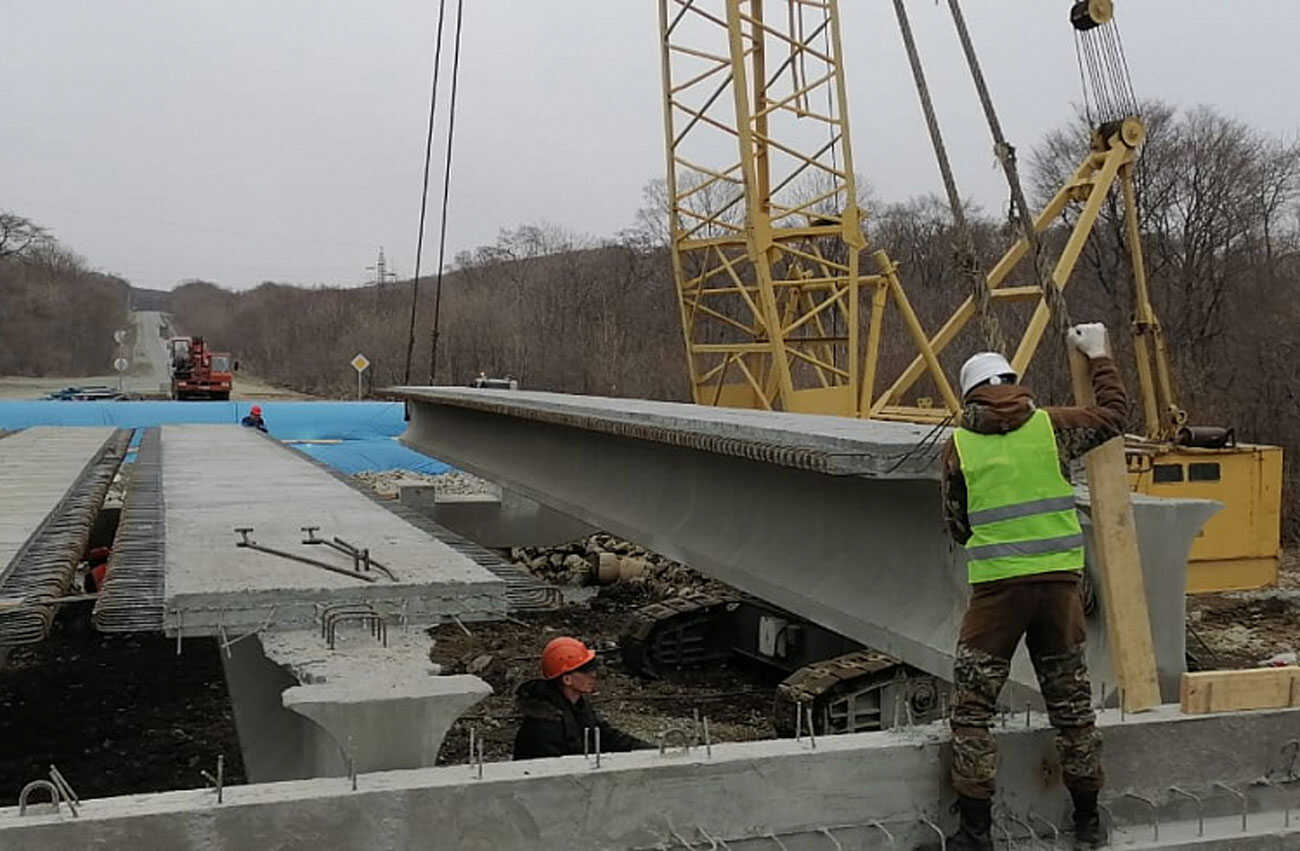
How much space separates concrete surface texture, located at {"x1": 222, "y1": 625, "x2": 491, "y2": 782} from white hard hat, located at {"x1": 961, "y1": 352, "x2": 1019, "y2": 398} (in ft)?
6.15

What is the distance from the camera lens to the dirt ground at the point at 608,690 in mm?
7887

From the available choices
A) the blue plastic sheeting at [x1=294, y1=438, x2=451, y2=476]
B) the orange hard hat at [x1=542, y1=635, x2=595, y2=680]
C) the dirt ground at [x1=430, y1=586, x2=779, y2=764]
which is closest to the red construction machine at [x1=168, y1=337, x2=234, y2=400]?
the blue plastic sheeting at [x1=294, y1=438, x2=451, y2=476]

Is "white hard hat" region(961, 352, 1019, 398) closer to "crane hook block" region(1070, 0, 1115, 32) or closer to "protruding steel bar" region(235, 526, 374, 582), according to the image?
"protruding steel bar" region(235, 526, 374, 582)

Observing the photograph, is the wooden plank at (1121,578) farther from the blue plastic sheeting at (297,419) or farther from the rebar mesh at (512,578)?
the blue plastic sheeting at (297,419)

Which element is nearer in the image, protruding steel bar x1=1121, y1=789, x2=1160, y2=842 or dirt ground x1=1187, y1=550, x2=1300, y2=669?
protruding steel bar x1=1121, y1=789, x2=1160, y2=842

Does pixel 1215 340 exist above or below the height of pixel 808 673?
above

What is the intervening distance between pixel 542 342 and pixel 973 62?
1677 inches

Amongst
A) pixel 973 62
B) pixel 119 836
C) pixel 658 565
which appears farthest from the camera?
pixel 658 565

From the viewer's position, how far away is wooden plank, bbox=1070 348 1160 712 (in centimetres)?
388

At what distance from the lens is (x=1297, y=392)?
1917 cm

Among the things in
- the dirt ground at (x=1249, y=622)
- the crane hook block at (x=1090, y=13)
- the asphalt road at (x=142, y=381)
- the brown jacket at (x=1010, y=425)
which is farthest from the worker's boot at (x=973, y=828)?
the asphalt road at (x=142, y=381)

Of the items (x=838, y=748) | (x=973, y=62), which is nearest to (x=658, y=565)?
(x=973, y=62)

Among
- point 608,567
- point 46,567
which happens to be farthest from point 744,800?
point 608,567

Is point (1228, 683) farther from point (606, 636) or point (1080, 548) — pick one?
point (606, 636)
